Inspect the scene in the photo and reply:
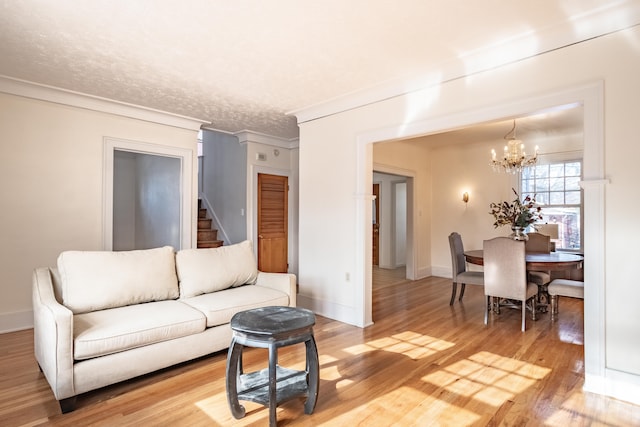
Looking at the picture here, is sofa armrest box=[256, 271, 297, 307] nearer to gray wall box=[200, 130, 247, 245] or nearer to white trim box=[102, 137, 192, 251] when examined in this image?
white trim box=[102, 137, 192, 251]

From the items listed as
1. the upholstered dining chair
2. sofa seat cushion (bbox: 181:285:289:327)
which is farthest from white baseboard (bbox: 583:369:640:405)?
sofa seat cushion (bbox: 181:285:289:327)

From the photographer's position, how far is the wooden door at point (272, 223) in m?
6.11

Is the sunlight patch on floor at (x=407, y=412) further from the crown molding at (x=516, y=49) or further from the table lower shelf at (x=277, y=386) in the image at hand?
the crown molding at (x=516, y=49)

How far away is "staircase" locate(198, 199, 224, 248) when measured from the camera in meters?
6.21

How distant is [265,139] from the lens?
5.98m

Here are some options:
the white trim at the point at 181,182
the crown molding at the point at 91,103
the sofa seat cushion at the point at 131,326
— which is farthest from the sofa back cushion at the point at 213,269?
the crown molding at the point at 91,103

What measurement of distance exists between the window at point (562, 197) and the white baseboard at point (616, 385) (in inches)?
154

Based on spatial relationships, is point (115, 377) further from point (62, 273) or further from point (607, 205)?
point (607, 205)

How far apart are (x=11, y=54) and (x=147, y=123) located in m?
1.65

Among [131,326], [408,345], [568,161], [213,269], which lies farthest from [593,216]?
[568,161]

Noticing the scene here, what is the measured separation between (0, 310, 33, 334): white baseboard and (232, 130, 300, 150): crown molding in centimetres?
368

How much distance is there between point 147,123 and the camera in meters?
4.55

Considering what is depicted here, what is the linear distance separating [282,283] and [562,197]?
5.04m

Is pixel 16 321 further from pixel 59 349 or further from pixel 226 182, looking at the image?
pixel 226 182
